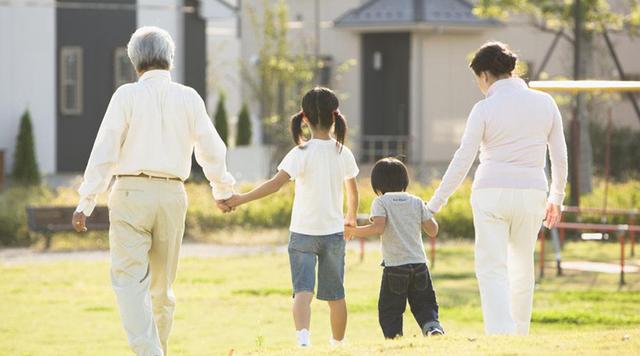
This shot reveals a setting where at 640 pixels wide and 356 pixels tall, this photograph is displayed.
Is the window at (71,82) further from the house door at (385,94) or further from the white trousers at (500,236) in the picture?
the white trousers at (500,236)

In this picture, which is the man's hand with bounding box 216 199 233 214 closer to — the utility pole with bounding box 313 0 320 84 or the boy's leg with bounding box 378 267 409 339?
the boy's leg with bounding box 378 267 409 339

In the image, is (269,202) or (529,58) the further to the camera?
(529,58)

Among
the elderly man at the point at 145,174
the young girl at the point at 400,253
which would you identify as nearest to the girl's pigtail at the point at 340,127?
the young girl at the point at 400,253

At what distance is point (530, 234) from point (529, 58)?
2903 cm

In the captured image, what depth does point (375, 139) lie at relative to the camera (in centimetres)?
3691

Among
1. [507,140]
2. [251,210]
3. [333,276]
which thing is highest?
[507,140]

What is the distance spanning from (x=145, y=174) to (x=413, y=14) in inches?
1109

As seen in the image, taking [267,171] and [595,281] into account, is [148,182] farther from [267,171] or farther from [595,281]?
[267,171]

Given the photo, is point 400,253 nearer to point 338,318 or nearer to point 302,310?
point 338,318

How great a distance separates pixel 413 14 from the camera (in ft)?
117

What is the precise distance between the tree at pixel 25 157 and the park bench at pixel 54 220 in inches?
294

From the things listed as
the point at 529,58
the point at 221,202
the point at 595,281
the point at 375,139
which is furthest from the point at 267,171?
the point at 221,202

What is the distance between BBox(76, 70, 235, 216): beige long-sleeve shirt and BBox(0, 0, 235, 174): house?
72.7 feet

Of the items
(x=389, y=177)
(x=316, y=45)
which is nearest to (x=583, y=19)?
(x=316, y=45)
